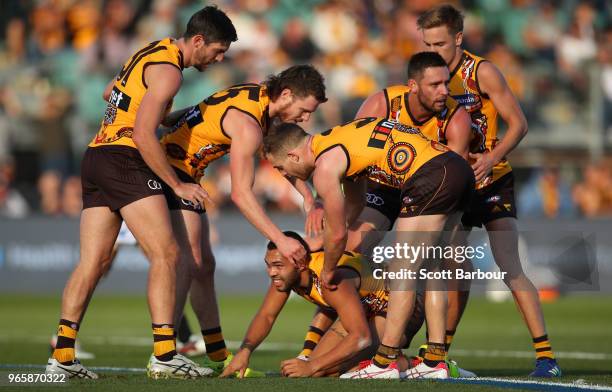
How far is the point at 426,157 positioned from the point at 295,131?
3.17 feet

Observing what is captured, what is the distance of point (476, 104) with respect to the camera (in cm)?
922

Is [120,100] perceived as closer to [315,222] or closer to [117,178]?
[117,178]

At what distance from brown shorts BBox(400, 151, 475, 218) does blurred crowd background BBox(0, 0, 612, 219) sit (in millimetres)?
11704

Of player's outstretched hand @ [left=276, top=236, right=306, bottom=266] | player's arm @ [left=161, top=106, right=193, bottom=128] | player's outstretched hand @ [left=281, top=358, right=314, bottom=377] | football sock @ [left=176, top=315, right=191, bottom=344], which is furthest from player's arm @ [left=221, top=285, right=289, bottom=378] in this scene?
football sock @ [left=176, top=315, right=191, bottom=344]

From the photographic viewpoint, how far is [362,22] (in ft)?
76.6

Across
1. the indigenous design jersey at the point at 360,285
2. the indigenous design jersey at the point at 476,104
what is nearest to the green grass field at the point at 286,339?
the indigenous design jersey at the point at 360,285

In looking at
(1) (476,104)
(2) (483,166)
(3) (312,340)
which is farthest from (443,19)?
(3) (312,340)

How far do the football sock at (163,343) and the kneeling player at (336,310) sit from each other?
477mm

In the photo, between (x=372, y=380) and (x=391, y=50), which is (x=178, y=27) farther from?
(x=372, y=380)

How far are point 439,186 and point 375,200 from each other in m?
1.32

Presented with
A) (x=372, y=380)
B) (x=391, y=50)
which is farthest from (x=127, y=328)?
(x=391, y=50)

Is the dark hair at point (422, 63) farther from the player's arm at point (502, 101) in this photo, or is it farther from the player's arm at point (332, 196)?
the player's arm at point (332, 196)

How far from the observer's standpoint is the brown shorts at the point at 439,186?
7.83 m

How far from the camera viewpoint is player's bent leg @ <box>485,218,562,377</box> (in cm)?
879
